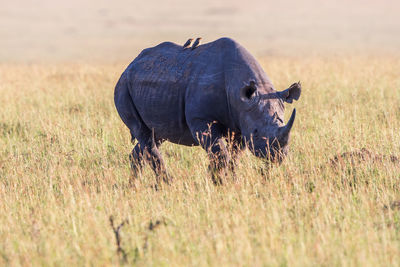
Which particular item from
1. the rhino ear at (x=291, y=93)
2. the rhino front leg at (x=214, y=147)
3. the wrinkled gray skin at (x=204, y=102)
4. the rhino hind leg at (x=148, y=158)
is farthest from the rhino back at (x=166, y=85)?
the rhino ear at (x=291, y=93)

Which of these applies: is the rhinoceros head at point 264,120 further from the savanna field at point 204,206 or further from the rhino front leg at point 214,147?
the savanna field at point 204,206

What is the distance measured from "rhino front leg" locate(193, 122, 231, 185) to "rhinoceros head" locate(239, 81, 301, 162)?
1.12ft

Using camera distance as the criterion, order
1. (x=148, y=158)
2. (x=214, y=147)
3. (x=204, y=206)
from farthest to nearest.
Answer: (x=148, y=158) < (x=214, y=147) < (x=204, y=206)

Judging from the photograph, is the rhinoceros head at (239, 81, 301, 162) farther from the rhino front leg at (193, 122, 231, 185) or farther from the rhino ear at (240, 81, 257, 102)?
the rhino front leg at (193, 122, 231, 185)

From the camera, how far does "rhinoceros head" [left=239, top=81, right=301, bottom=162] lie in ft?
19.6

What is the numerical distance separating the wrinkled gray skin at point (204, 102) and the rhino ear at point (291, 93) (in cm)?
1

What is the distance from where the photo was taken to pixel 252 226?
5.16 m

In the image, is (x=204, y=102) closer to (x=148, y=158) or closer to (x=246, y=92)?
(x=246, y=92)

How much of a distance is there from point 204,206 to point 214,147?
3.28 feet

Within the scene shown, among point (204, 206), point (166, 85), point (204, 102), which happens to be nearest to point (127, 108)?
point (166, 85)

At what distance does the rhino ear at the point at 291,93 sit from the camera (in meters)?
6.27

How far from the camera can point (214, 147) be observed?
654 cm

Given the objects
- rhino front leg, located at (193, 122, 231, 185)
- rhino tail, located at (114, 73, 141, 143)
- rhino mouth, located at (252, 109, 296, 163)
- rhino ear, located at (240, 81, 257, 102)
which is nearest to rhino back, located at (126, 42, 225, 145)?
rhino tail, located at (114, 73, 141, 143)

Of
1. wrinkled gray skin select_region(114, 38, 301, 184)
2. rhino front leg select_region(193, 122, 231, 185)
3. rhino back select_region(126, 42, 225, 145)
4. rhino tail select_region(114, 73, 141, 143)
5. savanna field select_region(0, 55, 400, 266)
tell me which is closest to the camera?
savanna field select_region(0, 55, 400, 266)
